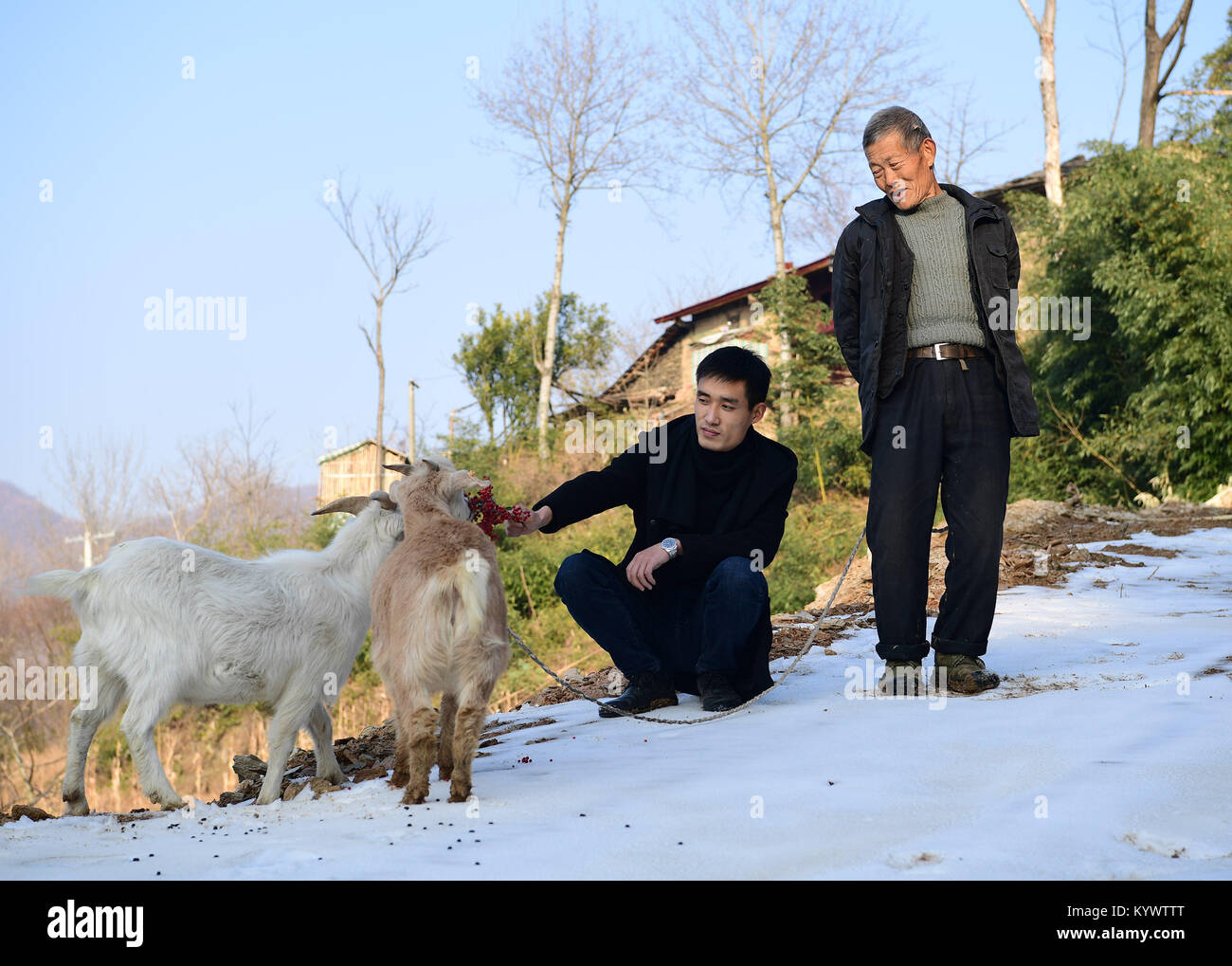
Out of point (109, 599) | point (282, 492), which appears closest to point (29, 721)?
point (282, 492)

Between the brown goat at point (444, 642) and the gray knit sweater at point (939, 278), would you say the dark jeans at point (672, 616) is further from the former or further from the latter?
the gray knit sweater at point (939, 278)

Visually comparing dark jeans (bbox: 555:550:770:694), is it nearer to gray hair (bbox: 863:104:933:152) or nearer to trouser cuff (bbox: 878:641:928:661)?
trouser cuff (bbox: 878:641:928:661)

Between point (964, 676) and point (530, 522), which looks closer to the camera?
point (530, 522)

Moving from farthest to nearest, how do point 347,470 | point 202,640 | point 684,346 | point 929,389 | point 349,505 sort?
point 347,470
point 684,346
point 929,389
point 349,505
point 202,640

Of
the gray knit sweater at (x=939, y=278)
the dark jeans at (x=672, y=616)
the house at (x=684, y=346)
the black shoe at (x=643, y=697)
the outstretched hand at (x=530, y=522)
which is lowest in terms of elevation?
the black shoe at (x=643, y=697)

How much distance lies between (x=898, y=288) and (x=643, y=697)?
2281 mm

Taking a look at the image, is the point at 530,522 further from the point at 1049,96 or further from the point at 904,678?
the point at 1049,96

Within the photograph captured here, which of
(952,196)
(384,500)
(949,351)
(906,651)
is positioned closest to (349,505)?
(384,500)

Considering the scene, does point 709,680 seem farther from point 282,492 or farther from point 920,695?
point 282,492

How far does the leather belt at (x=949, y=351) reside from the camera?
472cm

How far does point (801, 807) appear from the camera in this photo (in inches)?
124

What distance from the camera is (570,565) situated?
15.8 ft

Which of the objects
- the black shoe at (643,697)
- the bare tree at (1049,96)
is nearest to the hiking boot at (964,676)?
the black shoe at (643,697)

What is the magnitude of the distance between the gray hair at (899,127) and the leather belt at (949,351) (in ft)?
2.95
